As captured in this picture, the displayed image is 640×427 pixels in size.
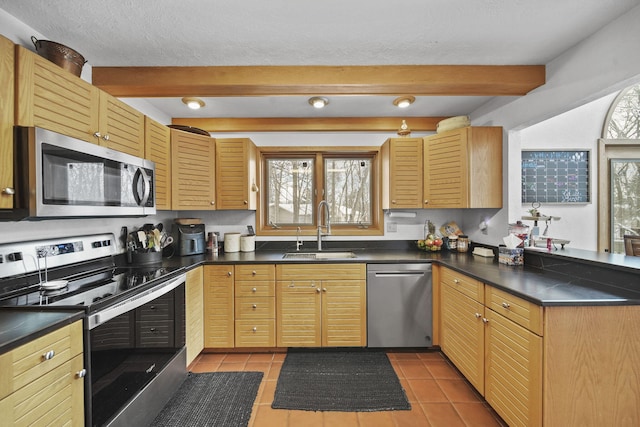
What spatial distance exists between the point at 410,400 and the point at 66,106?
8.86 ft

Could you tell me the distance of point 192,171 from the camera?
2547 mm

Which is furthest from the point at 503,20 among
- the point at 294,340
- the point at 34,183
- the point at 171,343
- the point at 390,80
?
the point at 171,343

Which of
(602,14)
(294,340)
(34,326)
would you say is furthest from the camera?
(294,340)

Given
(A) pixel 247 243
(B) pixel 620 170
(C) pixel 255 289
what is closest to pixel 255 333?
(C) pixel 255 289

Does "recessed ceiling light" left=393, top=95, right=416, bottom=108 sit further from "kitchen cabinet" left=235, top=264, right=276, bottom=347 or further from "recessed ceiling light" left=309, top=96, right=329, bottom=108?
"kitchen cabinet" left=235, top=264, right=276, bottom=347

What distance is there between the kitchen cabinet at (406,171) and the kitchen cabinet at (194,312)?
195cm

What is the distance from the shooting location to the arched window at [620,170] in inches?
100.0

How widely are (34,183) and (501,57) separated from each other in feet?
9.12

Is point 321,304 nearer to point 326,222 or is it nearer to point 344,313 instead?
point 344,313

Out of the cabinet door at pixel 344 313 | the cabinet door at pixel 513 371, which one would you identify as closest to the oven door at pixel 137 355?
the cabinet door at pixel 344 313

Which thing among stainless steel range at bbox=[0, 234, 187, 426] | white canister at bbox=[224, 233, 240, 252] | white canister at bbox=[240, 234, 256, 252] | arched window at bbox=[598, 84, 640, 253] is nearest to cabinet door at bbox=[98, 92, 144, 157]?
stainless steel range at bbox=[0, 234, 187, 426]

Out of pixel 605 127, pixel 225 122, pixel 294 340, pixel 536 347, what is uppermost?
pixel 225 122

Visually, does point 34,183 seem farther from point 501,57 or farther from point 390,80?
point 501,57

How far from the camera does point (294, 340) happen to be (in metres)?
2.36
